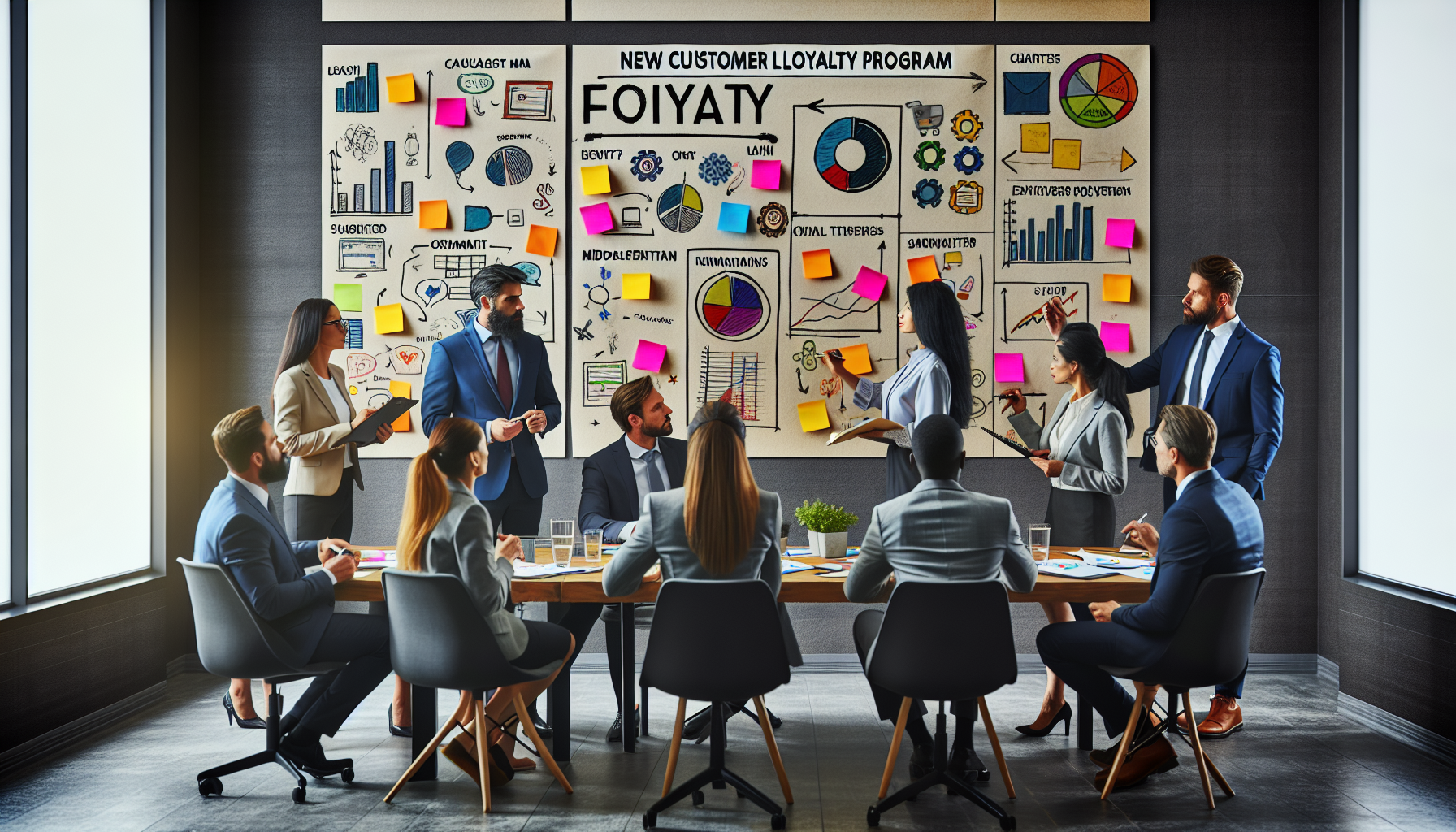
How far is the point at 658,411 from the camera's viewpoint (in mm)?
3662

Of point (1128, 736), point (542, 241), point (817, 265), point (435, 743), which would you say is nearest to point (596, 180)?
point (542, 241)

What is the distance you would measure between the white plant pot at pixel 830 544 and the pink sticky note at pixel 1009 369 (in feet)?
5.81

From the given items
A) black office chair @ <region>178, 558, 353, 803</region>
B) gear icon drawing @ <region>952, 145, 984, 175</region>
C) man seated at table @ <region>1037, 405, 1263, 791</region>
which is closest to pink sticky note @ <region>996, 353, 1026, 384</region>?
gear icon drawing @ <region>952, 145, 984, 175</region>

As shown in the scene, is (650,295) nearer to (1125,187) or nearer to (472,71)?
(472,71)

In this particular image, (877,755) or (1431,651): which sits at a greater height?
(1431,651)

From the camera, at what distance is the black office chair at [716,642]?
246 cm

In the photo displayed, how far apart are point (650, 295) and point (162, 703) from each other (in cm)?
277

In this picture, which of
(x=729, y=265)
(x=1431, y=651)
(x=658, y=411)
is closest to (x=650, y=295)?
(x=729, y=265)

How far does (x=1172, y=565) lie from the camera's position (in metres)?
2.62

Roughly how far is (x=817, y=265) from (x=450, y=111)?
1.93 m

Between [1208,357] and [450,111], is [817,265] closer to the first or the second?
[1208,357]

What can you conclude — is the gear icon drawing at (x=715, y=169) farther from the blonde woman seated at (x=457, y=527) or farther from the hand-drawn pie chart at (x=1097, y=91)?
the blonde woman seated at (x=457, y=527)

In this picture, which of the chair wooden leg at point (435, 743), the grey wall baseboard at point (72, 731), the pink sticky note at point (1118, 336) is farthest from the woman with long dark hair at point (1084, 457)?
the grey wall baseboard at point (72, 731)

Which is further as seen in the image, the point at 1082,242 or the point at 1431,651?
the point at 1082,242
